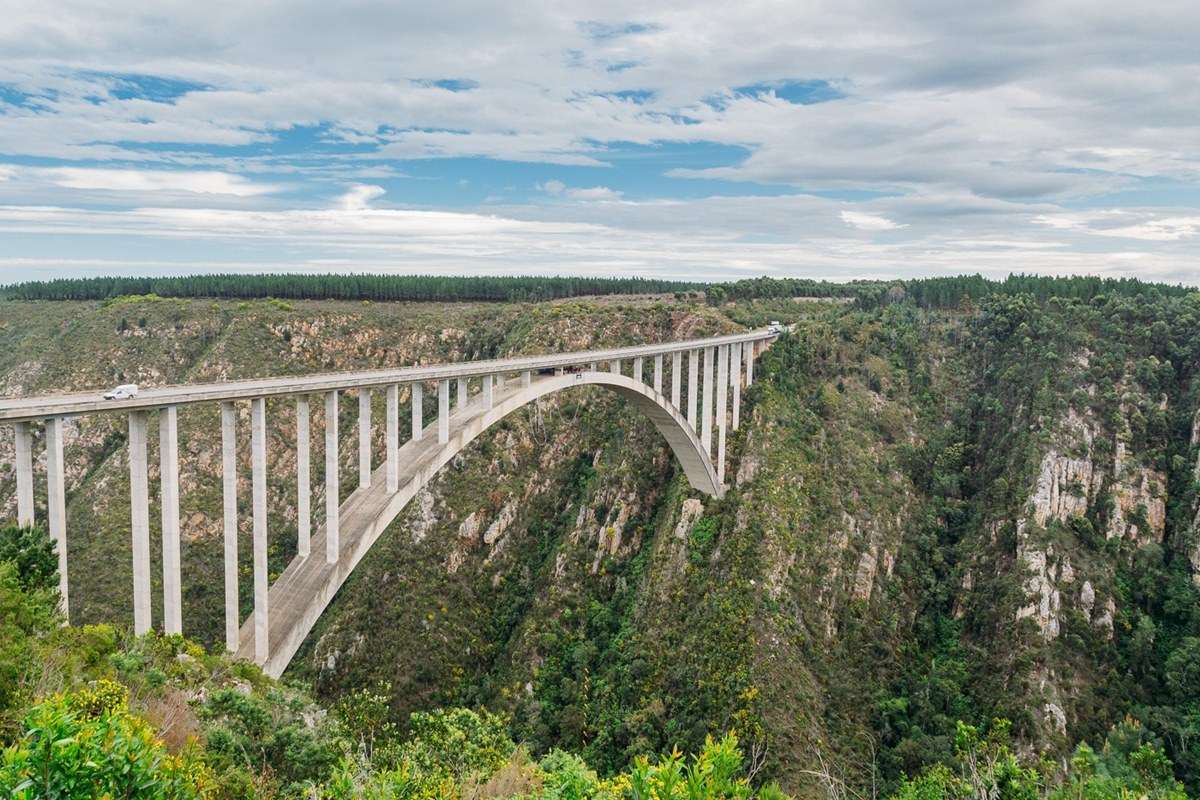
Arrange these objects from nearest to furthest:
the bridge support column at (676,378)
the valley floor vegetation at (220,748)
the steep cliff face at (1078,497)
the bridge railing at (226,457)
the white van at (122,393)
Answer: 1. the valley floor vegetation at (220,748)
2. the bridge railing at (226,457)
3. the white van at (122,393)
4. the steep cliff face at (1078,497)
5. the bridge support column at (676,378)

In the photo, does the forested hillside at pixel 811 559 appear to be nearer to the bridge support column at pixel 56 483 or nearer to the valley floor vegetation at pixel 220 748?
the valley floor vegetation at pixel 220 748

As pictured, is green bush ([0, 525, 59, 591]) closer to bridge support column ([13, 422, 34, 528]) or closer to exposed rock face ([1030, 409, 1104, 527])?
bridge support column ([13, 422, 34, 528])

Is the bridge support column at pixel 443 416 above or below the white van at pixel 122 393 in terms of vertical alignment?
below

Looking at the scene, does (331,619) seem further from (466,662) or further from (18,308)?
(18,308)

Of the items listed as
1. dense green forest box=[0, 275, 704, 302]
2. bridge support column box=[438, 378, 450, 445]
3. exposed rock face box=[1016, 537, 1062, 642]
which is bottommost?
exposed rock face box=[1016, 537, 1062, 642]

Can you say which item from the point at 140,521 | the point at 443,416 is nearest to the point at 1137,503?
the point at 443,416

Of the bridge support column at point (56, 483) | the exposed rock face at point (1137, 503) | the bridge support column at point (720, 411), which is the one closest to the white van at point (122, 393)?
the bridge support column at point (56, 483)

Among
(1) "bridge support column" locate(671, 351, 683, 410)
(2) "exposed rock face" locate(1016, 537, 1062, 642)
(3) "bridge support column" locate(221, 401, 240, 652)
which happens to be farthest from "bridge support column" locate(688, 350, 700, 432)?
(3) "bridge support column" locate(221, 401, 240, 652)
